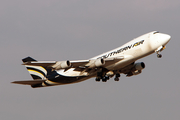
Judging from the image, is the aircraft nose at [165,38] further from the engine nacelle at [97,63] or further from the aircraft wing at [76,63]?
the engine nacelle at [97,63]

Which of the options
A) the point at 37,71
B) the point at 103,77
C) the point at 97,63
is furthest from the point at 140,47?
the point at 37,71

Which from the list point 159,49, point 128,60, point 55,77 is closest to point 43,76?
point 55,77

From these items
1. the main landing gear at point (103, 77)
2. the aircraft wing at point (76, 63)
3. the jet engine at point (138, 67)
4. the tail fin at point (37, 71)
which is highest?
the tail fin at point (37, 71)

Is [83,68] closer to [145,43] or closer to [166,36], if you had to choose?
[145,43]

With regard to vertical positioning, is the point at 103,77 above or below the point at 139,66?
below

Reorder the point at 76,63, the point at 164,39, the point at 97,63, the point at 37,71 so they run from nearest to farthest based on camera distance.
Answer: the point at 164,39 < the point at 97,63 < the point at 76,63 < the point at 37,71

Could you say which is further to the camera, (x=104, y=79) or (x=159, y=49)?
(x=104, y=79)

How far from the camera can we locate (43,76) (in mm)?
49688

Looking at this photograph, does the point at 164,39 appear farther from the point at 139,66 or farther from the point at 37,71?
the point at 37,71

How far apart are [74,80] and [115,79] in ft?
21.0

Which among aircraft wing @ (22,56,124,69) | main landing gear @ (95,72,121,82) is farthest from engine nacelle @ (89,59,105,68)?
main landing gear @ (95,72,121,82)

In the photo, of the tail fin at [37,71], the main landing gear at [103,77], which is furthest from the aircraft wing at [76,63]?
the tail fin at [37,71]

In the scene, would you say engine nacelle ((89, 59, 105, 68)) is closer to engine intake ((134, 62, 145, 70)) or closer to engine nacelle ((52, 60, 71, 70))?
engine nacelle ((52, 60, 71, 70))

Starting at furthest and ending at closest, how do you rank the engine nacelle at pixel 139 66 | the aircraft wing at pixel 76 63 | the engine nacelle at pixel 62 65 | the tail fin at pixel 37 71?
the tail fin at pixel 37 71, the engine nacelle at pixel 139 66, the aircraft wing at pixel 76 63, the engine nacelle at pixel 62 65
